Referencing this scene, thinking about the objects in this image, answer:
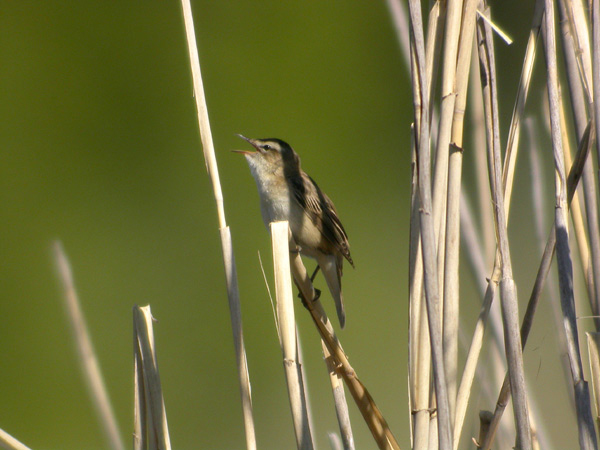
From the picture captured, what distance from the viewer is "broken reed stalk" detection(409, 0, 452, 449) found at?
4.31 feet

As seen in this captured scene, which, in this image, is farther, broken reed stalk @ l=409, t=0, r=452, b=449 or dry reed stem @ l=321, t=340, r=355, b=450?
dry reed stem @ l=321, t=340, r=355, b=450

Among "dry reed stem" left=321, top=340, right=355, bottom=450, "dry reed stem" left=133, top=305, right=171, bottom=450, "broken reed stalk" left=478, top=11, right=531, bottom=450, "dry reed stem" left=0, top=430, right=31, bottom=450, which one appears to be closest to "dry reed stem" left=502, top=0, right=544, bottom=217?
"broken reed stalk" left=478, top=11, right=531, bottom=450

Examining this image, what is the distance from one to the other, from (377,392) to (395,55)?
2786mm

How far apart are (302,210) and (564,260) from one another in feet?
4.98

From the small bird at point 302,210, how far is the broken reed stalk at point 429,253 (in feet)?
4.94

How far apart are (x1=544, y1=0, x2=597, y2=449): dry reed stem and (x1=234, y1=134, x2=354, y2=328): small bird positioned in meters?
1.37

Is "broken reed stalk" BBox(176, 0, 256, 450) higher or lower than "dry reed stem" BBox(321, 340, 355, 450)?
higher

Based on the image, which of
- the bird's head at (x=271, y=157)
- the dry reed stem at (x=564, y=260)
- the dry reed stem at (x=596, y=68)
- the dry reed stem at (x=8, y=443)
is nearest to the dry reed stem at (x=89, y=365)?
the dry reed stem at (x=8, y=443)

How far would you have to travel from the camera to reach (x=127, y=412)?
461 cm

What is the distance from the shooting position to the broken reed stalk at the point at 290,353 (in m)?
1.49

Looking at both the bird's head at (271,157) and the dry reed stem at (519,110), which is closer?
the dry reed stem at (519,110)

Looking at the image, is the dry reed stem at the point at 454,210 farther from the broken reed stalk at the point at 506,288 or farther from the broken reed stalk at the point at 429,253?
the broken reed stalk at the point at 429,253

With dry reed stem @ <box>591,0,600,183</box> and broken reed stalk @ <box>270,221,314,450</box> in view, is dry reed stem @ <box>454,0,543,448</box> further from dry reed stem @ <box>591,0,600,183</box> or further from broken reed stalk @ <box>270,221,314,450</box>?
broken reed stalk @ <box>270,221,314,450</box>

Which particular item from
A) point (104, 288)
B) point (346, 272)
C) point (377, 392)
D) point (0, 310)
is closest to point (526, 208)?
point (346, 272)
